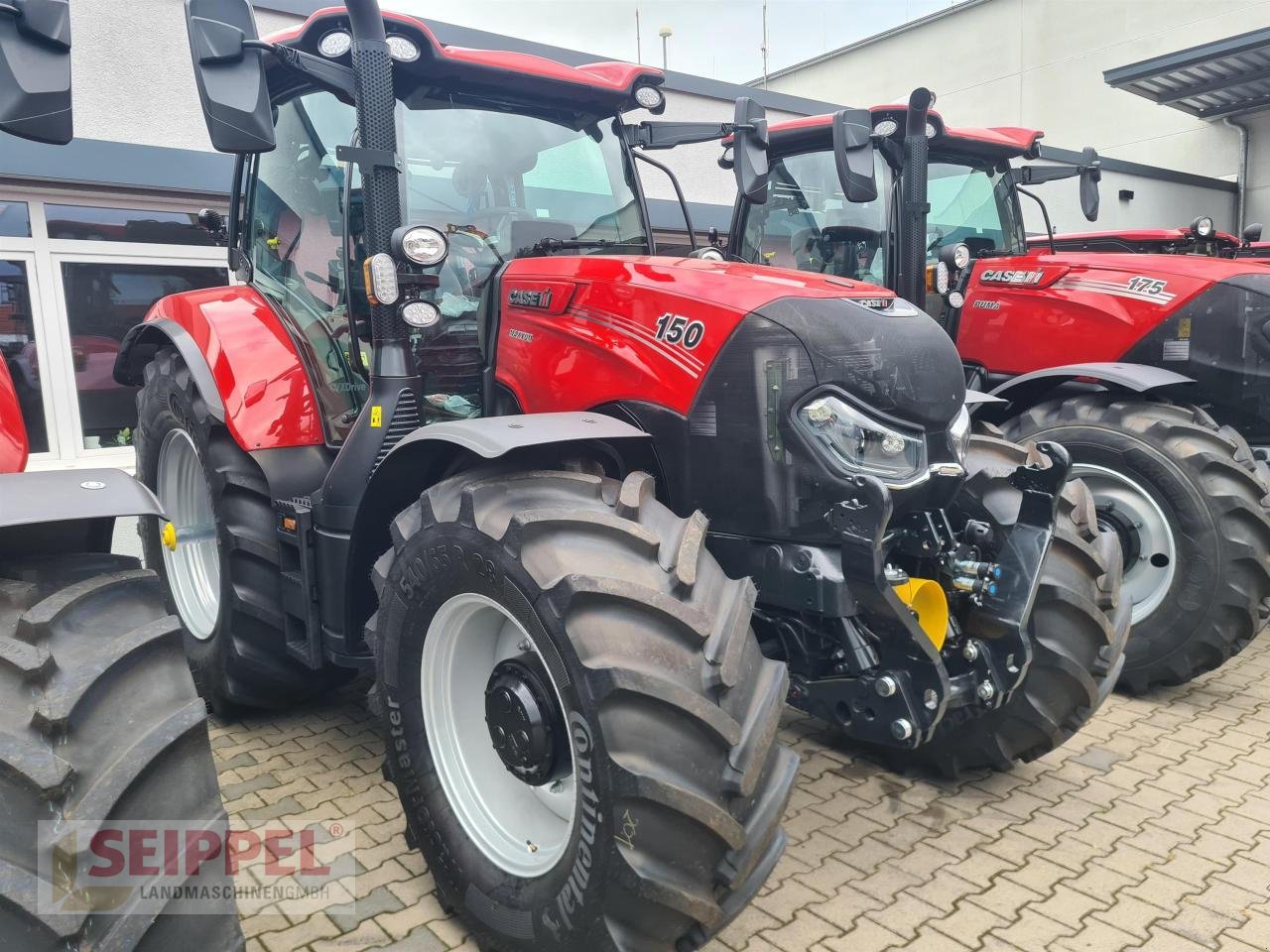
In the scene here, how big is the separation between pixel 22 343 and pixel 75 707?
17.2 feet

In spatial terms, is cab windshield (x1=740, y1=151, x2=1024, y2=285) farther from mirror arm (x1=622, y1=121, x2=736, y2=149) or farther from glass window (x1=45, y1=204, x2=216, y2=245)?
glass window (x1=45, y1=204, x2=216, y2=245)

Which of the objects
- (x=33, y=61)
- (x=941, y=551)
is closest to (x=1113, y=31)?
(x=941, y=551)

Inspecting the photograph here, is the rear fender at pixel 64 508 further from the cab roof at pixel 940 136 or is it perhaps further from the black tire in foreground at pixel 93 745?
the cab roof at pixel 940 136

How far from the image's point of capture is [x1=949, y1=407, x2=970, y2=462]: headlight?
9.04 feet

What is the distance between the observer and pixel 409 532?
99.0 inches

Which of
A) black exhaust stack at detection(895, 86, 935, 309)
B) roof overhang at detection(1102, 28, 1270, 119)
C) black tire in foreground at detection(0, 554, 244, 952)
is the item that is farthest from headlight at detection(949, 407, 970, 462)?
roof overhang at detection(1102, 28, 1270, 119)

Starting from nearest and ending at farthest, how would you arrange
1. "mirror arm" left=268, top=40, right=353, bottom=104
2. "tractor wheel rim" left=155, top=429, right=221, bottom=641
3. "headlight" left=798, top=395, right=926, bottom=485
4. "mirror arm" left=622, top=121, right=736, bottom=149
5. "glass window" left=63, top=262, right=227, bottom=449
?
"headlight" left=798, top=395, right=926, bottom=485
"mirror arm" left=268, top=40, right=353, bottom=104
"mirror arm" left=622, top=121, right=736, bottom=149
"tractor wheel rim" left=155, top=429, right=221, bottom=641
"glass window" left=63, top=262, right=227, bottom=449

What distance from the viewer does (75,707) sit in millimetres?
1594

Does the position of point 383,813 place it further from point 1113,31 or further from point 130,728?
point 1113,31

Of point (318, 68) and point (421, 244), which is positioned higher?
point (318, 68)

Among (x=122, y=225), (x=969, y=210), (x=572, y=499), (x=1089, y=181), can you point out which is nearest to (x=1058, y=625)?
(x=572, y=499)

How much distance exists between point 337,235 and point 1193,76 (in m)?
15.2

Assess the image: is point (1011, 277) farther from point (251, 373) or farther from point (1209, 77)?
point (1209, 77)

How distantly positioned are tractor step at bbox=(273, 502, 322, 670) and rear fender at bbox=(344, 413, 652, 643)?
0.22 metres
